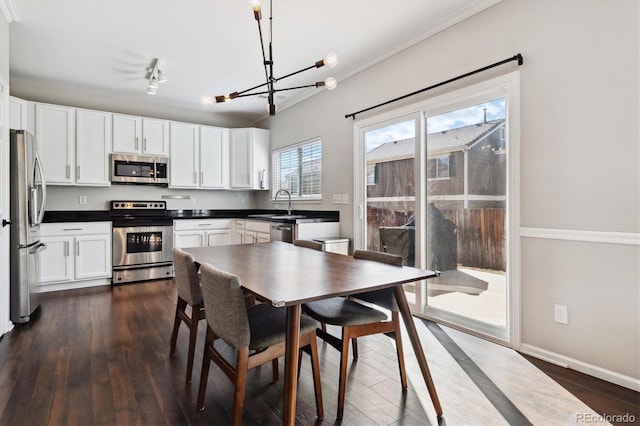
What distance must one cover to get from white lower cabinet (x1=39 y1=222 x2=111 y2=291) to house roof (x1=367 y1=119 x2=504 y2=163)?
12.0 feet

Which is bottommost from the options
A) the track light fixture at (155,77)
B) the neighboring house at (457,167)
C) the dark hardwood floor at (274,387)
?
the dark hardwood floor at (274,387)

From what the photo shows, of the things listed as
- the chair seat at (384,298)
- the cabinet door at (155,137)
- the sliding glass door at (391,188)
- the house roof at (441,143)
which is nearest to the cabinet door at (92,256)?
the cabinet door at (155,137)

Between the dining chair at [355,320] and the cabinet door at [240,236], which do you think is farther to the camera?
the cabinet door at [240,236]

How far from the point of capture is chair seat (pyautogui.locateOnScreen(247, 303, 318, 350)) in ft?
5.15

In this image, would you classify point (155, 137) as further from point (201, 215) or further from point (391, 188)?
point (391, 188)

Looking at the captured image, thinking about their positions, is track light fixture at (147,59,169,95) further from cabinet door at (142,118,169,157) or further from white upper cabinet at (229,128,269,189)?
white upper cabinet at (229,128,269,189)

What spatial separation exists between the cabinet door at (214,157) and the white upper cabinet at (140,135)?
22.2 inches

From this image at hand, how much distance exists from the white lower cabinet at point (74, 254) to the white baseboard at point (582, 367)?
4.82m

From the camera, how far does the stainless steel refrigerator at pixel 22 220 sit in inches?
117

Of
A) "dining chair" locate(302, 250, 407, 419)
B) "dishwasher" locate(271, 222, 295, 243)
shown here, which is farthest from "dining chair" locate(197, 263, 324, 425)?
"dishwasher" locate(271, 222, 295, 243)

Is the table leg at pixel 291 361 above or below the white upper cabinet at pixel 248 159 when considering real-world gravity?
below

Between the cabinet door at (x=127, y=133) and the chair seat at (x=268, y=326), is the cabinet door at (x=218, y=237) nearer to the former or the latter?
the cabinet door at (x=127, y=133)

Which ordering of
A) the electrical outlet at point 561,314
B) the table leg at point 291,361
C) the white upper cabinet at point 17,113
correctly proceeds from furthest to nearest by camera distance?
the white upper cabinet at point 17,113 → the electrical outlet at point 561,314 → the table leg at point 291,361

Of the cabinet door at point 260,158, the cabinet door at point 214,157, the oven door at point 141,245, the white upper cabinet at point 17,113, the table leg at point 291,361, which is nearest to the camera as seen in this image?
the table leg at point 291,361
